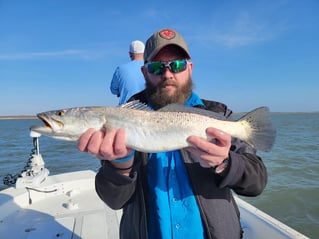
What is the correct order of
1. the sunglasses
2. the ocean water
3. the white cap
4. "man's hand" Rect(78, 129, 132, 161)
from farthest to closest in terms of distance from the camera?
the ocean water < the white cap < the sunglasses < "man's hand" Rect(78, 129, 132, 161)

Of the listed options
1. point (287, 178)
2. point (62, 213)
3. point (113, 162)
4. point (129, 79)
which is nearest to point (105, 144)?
point (113, 162)

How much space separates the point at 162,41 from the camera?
294cm

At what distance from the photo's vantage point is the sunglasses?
2893mm

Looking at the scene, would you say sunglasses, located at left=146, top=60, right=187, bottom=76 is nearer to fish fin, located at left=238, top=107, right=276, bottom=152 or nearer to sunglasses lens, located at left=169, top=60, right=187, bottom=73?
sunglasses lens, located at left=169, top=60, right=187, bottom=73

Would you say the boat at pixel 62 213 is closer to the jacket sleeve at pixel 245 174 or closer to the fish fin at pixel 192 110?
the jacket sleeve at pixel 245 174

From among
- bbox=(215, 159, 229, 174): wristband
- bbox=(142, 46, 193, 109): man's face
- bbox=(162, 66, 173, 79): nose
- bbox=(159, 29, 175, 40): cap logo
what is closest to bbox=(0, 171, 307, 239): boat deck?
bbox=(215, 159, 229, 174): wristband

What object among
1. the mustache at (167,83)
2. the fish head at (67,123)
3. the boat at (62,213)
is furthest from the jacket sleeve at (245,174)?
the boat at (62,213)

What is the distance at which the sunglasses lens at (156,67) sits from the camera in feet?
9.52

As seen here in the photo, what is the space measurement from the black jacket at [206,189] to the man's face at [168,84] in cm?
69

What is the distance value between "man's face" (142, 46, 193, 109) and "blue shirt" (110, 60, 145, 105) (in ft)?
6.45

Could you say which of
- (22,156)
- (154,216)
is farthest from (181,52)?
(22,156)

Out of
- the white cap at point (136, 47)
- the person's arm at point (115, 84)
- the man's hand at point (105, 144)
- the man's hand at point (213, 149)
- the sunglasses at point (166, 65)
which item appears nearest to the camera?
the man's hand at point (213, 149)

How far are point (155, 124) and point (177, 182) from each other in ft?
1.97

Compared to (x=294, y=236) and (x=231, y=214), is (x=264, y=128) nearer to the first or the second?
(x=231, y=214)
